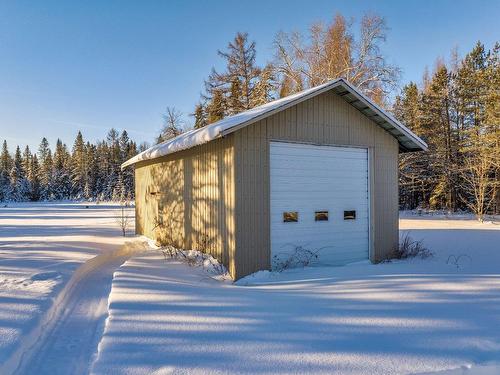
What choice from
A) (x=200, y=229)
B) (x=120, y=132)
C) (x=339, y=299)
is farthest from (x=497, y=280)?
(x=120, y=132)

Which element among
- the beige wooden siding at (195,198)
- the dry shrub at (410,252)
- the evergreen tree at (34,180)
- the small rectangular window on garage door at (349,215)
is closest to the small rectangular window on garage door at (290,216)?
the beige wooden siding at (195,198)

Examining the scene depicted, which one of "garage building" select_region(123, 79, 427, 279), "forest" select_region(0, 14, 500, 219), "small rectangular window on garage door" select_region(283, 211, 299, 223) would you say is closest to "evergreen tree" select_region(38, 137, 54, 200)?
"forest" select_region(0, 14, 500, 219)

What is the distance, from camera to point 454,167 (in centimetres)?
2483

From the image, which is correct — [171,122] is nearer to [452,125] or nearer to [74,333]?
[452,125]

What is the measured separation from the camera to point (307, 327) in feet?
11.5

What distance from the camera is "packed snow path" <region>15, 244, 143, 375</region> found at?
326 cm

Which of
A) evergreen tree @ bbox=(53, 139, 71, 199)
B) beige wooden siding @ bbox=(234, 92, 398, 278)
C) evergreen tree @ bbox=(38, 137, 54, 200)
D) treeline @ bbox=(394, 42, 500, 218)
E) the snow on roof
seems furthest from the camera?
evergreen tree @ bbox=(53, 139, 71, 199)

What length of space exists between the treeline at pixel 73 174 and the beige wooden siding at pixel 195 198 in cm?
4328

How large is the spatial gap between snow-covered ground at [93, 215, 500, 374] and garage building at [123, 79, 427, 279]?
1850 millimetres

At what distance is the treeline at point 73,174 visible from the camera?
5503cm

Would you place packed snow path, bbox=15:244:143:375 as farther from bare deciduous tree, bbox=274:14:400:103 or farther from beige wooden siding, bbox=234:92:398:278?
bare deciduous tree, bbox=274:14:400:103

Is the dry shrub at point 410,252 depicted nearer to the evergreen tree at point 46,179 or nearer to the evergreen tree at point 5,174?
the evergreen tree at point 46,179

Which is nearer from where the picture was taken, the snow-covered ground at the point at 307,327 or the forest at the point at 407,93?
the snow-covered ground at the point at 307,327

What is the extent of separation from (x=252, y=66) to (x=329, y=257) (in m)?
19.2
